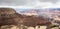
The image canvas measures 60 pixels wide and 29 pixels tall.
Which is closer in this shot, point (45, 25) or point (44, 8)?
point (45, 25)

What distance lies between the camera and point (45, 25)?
1.65 m

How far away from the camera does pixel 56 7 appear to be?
1771mm

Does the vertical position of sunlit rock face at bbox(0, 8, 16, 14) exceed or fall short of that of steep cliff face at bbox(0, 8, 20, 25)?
it exceeds it

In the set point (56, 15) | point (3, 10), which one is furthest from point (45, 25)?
point (3, 10)

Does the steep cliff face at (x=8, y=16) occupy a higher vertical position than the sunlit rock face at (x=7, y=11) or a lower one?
lower

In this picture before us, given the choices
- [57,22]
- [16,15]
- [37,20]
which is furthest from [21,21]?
[57,22]

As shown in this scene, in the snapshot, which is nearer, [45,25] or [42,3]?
[45,25]

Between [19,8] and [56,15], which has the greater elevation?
[19,8]

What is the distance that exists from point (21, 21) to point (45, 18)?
0.35 m

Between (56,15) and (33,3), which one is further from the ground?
(33,3)

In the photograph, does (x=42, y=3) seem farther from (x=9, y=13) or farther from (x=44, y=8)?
(x=9, y=13)

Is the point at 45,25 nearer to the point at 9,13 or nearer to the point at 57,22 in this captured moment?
the point at 57,22

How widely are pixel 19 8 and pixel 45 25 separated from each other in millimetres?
460

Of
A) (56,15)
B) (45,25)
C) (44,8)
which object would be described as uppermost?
(44,8)
